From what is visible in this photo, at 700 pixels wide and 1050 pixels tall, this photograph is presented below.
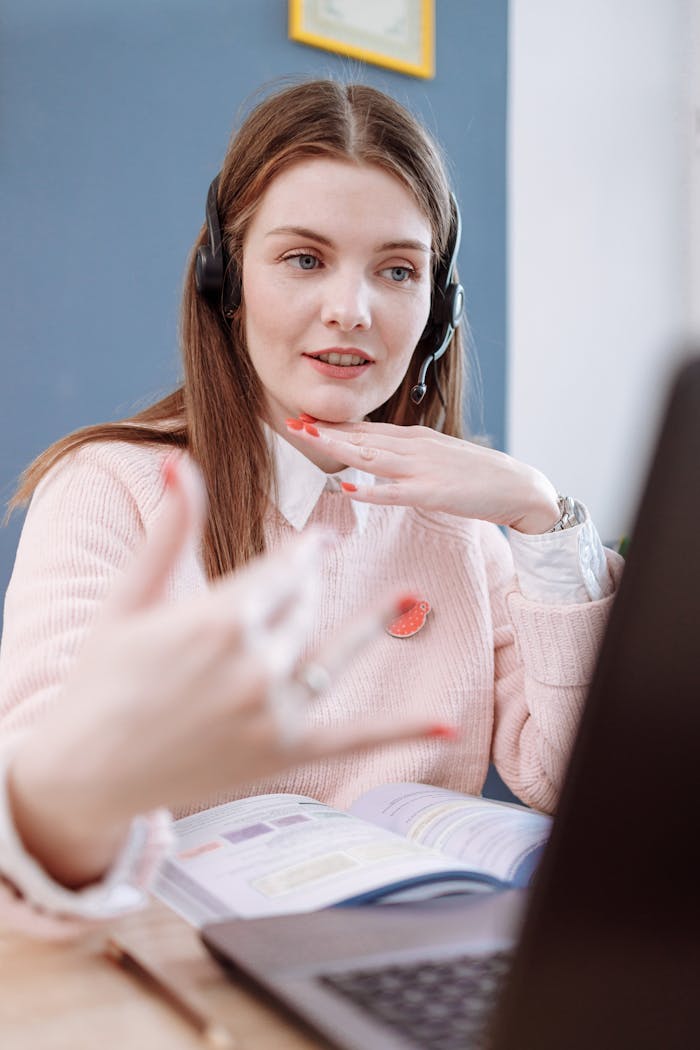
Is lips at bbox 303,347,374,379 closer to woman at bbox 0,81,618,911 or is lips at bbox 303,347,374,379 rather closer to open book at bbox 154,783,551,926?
woman at bbox 0,81,618,911

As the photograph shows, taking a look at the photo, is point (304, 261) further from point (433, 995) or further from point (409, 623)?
point (433, 995)

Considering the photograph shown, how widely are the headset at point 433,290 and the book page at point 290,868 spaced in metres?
0.71

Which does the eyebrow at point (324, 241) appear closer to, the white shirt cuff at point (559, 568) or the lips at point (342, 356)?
the lips at point (342, 356)

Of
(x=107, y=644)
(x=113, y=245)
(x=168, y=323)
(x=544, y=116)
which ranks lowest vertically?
(x=107, y=644)

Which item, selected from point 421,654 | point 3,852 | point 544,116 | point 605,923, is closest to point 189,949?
point 3,852

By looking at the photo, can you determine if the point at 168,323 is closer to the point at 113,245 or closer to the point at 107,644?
the point at 113,245

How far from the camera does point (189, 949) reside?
1.73 ft

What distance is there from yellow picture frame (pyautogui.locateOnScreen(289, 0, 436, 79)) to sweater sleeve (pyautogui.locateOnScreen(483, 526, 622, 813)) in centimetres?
126

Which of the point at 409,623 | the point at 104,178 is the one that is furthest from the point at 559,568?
the point at 104,178

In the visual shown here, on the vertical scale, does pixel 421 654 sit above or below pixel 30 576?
below

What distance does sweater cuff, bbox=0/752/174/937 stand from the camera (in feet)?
1.51

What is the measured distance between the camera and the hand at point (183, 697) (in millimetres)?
369

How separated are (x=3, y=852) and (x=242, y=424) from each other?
802mm

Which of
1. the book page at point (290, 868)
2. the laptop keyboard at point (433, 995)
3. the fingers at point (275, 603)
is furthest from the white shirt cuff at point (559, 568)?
the fingers at point (275, 603)
